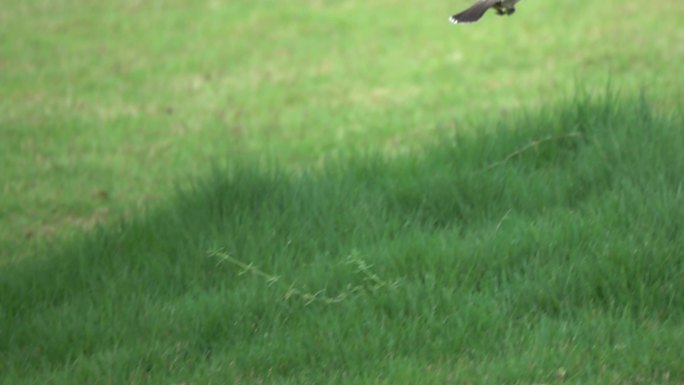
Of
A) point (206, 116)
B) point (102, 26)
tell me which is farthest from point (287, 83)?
point (102, 26)

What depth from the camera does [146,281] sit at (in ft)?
18.2

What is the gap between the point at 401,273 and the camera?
5.24 meters

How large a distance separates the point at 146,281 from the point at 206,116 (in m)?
3.65

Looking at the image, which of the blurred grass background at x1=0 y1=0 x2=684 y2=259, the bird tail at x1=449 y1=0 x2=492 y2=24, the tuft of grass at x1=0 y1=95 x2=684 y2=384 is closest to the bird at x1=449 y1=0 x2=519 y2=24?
the bird tail at x1=449 y1=0 x2=492 y2=24

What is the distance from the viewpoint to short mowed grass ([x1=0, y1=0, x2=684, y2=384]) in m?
4.70

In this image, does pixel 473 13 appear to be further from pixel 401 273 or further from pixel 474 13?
pixel 401 273

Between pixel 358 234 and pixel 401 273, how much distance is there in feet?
1.60

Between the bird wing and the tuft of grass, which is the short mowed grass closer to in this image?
the tuft of grass

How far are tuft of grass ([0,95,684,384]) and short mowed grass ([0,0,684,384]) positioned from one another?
0.04 feet

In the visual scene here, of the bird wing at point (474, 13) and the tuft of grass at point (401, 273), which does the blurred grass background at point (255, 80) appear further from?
the bird wing at point (474, 13)

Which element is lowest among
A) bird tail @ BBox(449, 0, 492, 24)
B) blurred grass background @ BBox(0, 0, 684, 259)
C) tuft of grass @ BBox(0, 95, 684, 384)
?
tuft of grass @ BBox(0, 95, 684, 384)

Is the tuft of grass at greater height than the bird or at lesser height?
lesser

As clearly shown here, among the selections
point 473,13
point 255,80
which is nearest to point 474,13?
point 473,13

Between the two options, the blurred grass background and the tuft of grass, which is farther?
the blurred grass background
